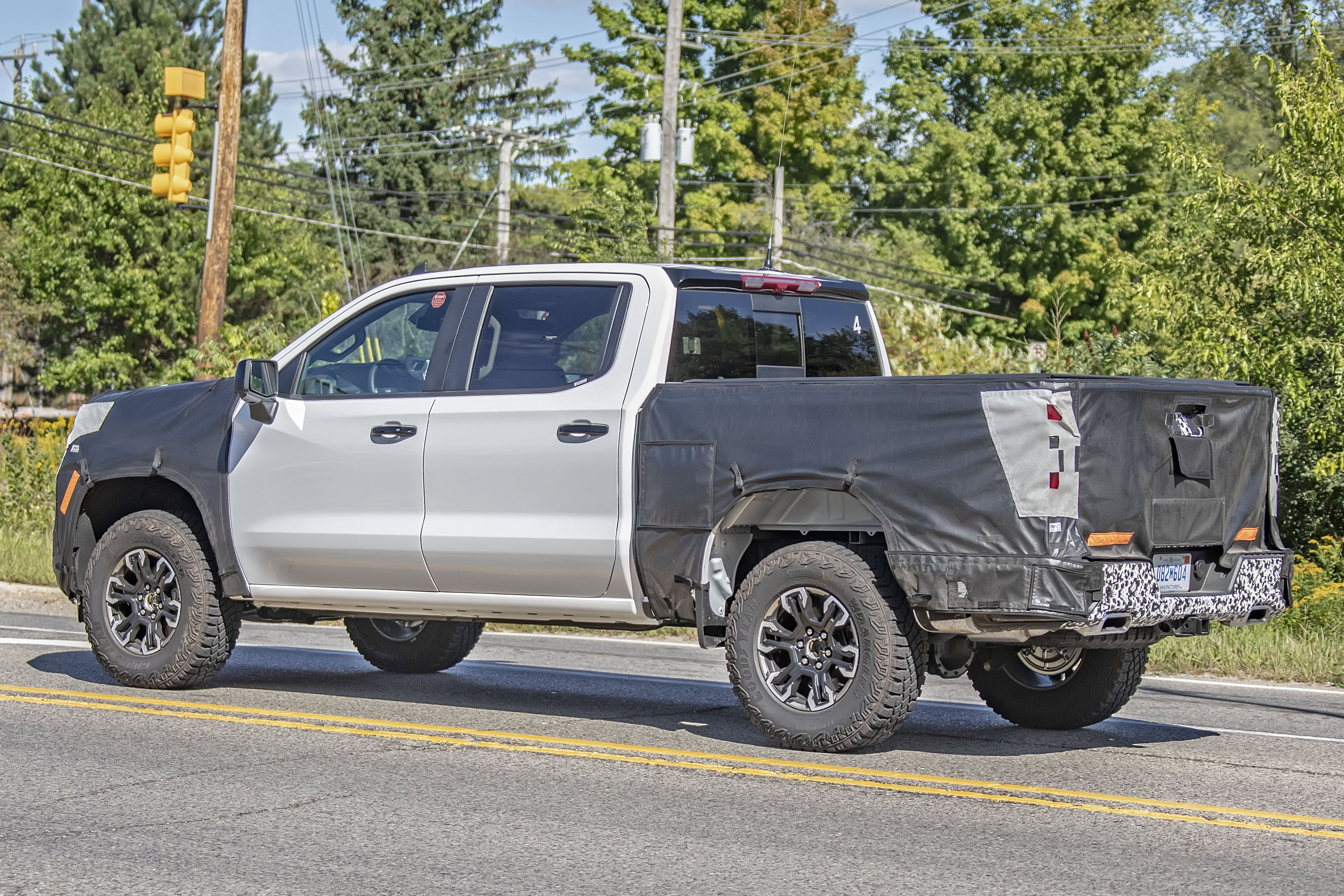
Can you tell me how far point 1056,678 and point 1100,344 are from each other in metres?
12.7

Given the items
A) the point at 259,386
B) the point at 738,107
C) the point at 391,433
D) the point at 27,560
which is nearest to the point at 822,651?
the point at 391,433

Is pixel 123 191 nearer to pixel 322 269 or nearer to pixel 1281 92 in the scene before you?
pixel 322 269

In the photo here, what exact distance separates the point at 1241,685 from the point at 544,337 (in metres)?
5.55

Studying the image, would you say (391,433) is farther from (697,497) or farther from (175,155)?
(175,155)

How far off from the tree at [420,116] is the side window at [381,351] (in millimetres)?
48380

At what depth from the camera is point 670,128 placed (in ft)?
92.9

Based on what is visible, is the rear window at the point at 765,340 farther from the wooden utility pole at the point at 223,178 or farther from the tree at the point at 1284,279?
the wooden utility pole at the point at 223,178

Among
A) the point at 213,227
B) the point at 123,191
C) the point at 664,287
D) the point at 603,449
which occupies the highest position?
the point at 123,191

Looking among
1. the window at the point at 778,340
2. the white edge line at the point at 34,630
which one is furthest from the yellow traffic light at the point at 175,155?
the window at the point at 778,340

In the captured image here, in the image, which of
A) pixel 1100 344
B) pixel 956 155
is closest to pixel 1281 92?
pixel 1100 344

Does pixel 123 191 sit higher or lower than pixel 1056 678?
higher

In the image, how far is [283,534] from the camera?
838cm

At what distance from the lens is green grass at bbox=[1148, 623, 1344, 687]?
425 inches

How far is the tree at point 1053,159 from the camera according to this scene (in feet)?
156
